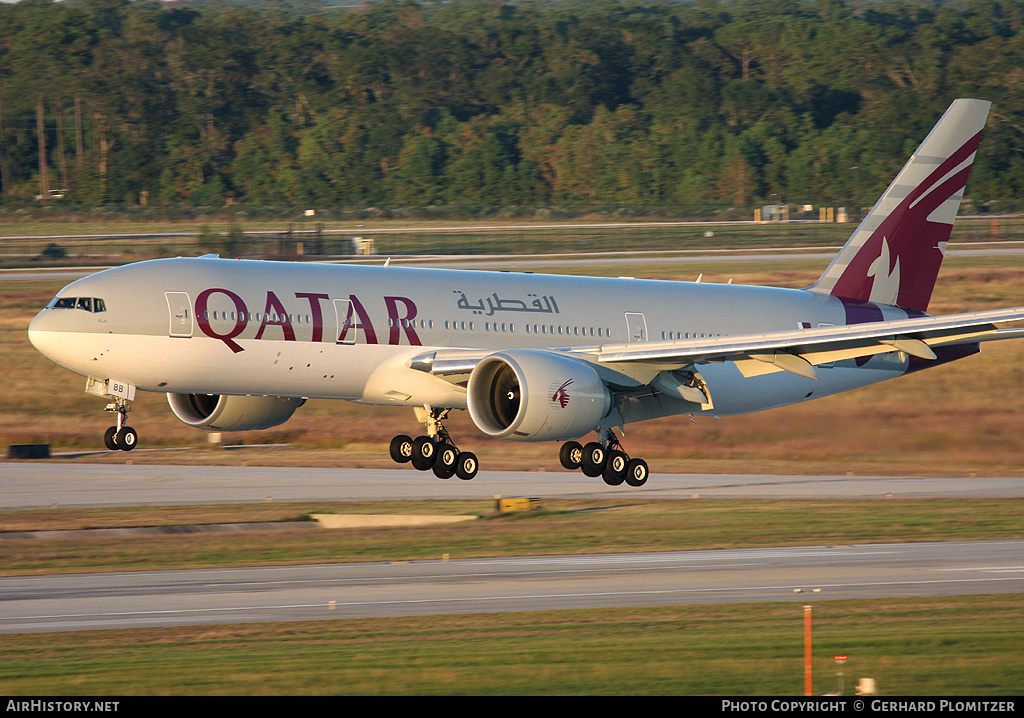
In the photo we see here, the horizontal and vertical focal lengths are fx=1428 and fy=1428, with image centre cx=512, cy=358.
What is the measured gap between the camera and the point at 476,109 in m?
158

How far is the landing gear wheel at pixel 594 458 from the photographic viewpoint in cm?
4181

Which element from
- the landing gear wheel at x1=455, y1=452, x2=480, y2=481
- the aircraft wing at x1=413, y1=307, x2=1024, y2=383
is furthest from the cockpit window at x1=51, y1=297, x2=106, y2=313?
the landing gear wheel at x1=455, y1=452, x2=480, y2=481

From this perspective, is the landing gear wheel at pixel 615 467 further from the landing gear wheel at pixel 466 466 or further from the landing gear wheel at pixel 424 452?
the landing gear wheel at pixel 424 452

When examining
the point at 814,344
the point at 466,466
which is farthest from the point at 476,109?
the point at 814,344

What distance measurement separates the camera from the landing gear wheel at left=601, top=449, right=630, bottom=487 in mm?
41969

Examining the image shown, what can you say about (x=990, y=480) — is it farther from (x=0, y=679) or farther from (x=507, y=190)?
(x=507, y=190)

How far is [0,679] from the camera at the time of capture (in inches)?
1140

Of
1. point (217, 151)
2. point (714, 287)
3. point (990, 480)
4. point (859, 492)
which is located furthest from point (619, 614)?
point (217, 151)

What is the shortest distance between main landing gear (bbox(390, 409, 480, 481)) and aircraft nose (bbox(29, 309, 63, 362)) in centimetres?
1010

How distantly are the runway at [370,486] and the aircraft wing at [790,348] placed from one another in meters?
19.4

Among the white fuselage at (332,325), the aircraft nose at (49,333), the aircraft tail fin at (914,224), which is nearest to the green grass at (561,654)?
the white fuselage at (332,325)

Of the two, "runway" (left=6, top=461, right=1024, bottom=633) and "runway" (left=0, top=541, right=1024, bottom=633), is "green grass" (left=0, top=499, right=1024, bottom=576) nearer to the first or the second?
"runway" (left=6, top=461, right=1024, bottom=633)

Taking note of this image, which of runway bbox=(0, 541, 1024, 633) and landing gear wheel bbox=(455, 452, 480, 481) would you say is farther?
landing gear wheel bbox=(455, 452, 480, 481)
